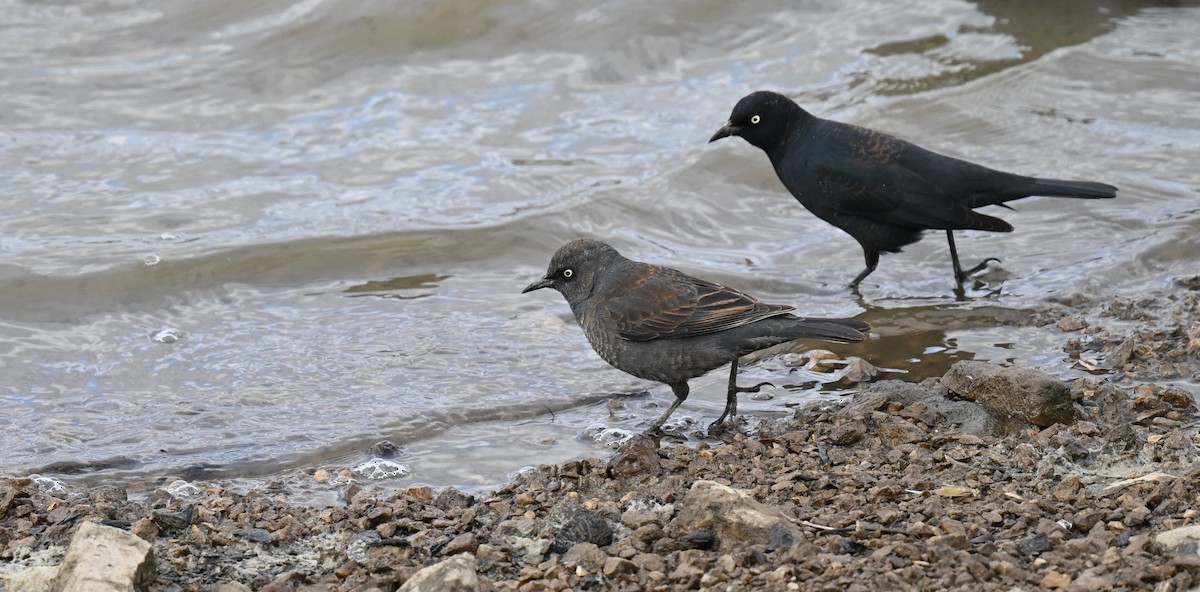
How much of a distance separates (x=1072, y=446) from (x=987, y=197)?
144 inches

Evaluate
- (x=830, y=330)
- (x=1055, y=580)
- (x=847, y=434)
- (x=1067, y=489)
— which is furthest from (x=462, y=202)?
(x=1055, y=580)

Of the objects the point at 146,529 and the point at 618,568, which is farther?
the point at 146,529

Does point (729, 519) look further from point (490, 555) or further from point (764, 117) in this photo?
point (764, 117)

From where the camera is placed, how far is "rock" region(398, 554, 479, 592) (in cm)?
406

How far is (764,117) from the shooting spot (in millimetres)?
9141

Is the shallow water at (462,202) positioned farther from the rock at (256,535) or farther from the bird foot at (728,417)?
the rock at (256,535)

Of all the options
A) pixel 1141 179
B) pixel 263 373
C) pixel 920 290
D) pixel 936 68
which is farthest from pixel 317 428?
pixel 936 68

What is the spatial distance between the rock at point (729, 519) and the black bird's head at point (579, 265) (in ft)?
7.45

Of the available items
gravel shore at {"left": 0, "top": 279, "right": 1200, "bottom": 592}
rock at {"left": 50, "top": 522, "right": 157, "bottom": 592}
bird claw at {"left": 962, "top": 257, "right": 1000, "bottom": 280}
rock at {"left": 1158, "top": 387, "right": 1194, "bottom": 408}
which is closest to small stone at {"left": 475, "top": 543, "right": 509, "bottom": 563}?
gravel shore at {"left": 0, "top": 279, "right": 1200, "bottom": 592}

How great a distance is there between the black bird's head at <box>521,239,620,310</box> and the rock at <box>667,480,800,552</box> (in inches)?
89.4

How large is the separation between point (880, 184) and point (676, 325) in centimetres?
287

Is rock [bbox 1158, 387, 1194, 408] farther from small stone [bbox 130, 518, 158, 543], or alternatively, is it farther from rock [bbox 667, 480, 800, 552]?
small stone [bbox 130, 518, 158, 543]

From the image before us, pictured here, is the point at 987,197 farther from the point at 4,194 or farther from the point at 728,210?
the point at 4,194

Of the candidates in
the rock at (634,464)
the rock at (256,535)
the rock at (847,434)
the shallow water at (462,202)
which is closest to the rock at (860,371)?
the shallow water at (462,202)
